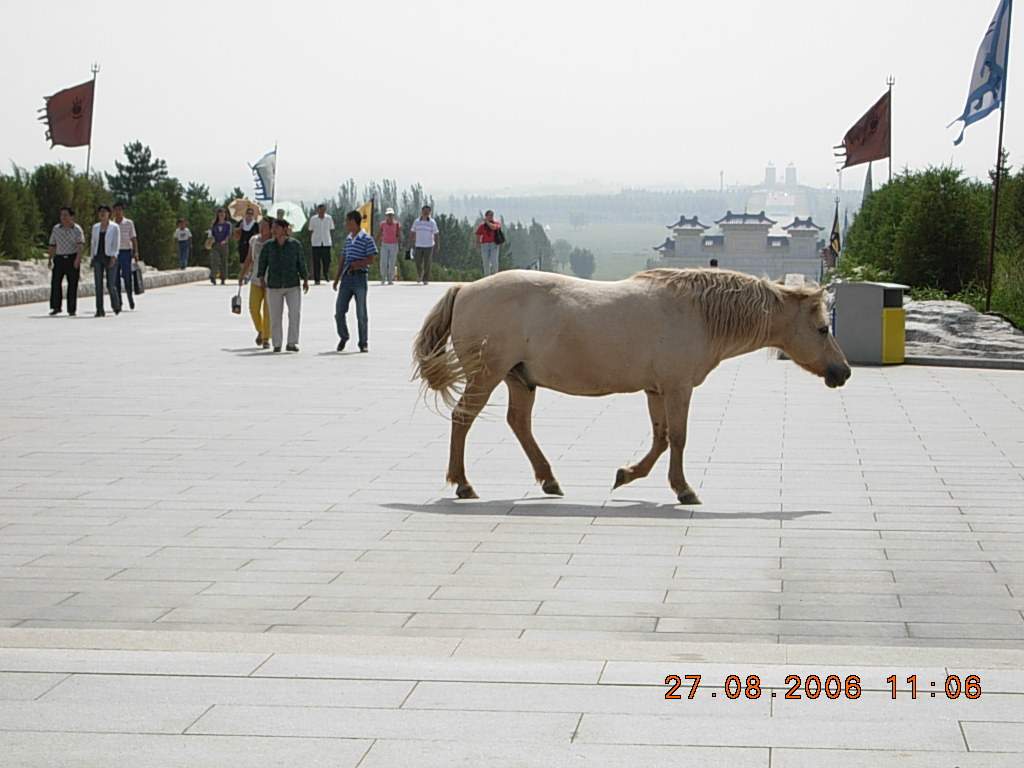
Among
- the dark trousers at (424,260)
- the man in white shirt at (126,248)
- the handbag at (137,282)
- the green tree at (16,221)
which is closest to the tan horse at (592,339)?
the man in white shirt at (126,248)

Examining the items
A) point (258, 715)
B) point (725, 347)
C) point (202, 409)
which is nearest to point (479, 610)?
point (258, 715)

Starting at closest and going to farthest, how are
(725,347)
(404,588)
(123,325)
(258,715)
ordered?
(258,715)
(404,588)
(725,347)
(123,325)

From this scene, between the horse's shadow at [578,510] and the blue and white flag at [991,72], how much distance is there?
52.3 feet

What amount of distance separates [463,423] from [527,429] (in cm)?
47

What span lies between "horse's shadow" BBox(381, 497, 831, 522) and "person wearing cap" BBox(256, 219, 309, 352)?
35.9ft

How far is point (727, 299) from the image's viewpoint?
1016cm

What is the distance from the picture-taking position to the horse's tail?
10.1 m

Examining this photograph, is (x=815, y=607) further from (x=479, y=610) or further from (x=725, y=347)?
(x=725, y=347)

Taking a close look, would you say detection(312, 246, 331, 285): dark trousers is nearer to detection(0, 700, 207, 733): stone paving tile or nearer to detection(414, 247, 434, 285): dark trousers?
detection(414, 247, 434, 285): dark trousers

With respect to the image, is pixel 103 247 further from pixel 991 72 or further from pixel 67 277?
pixel 991 72

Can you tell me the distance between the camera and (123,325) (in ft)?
81.2

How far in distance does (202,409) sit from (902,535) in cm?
769

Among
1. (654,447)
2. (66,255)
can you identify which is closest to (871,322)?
(654,447)

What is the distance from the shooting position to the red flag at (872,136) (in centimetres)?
3444
